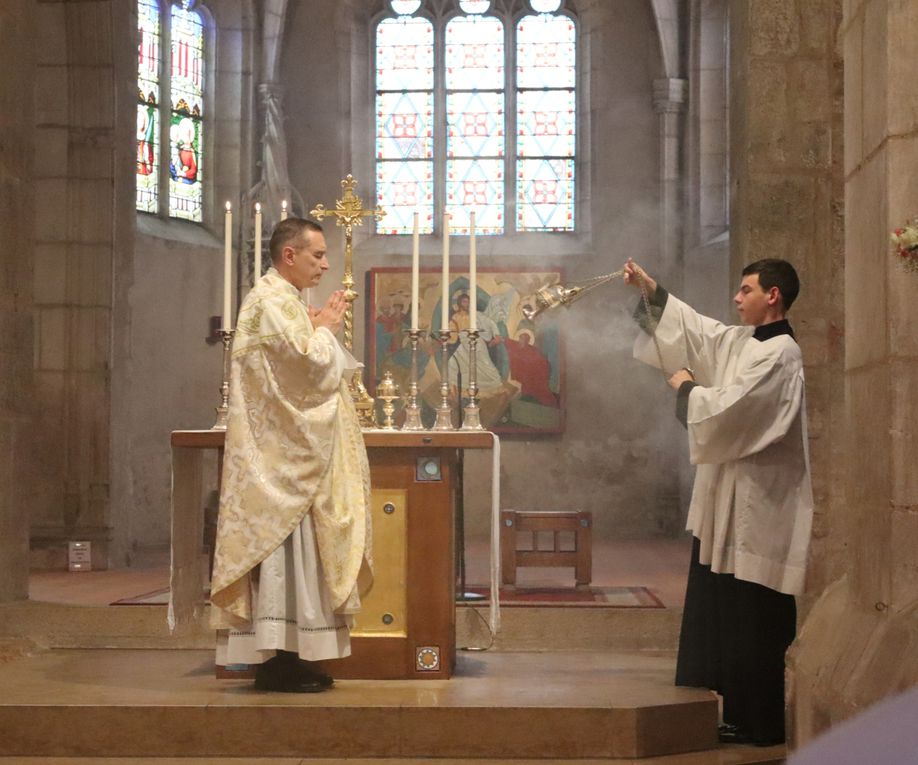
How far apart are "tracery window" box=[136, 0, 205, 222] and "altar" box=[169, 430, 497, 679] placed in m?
8.10

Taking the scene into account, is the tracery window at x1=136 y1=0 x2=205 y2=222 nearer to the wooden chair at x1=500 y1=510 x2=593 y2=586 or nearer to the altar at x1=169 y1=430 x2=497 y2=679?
the wooden chair at x1=500 y1=510 x2=593 y2=586

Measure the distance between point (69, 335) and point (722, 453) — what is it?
23.5 feet

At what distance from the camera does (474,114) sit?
1438cm

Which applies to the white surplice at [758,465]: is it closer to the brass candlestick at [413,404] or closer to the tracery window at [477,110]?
the brass candlestick at [413,404]

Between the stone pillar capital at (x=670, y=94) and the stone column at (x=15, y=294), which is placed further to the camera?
the stone pillar capital at (x=670, y=94)

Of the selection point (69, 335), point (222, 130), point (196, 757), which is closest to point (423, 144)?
point (222, 130)

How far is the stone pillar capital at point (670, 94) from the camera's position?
1366 cm

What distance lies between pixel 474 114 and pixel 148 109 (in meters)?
3.65

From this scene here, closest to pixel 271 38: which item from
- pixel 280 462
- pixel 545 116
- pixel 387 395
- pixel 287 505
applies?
pixel 545 116

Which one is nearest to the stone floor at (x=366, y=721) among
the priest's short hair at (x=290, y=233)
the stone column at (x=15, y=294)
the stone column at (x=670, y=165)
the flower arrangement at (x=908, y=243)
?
the priest's short hair at (x=290, y=233)

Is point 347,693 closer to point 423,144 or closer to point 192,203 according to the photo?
point 192,203

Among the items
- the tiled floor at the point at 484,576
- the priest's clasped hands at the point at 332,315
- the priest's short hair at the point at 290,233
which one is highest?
the priest's short hair at the point at 290,233

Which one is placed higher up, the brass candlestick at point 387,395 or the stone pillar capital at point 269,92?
the stone pillar capital at point 269,92

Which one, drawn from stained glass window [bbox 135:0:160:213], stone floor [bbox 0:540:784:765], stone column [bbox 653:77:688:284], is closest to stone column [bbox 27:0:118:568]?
stained glass window [bbox 135:0:160:213]
